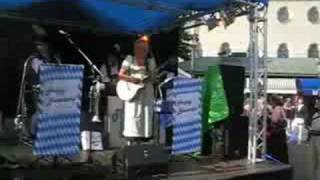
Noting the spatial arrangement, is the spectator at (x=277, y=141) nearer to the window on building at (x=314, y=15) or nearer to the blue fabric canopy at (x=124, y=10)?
the blue fabric canopy at (x=124, y=10)

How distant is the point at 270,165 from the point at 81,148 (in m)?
3.34

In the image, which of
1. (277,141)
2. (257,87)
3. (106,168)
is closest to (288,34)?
(277,141)

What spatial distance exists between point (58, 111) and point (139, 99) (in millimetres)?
1687

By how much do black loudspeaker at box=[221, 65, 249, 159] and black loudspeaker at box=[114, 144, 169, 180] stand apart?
3.07 m

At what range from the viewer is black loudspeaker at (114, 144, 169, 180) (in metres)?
10.4

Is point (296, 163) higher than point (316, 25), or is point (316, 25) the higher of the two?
point (316, 25)

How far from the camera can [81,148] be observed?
37.7ft

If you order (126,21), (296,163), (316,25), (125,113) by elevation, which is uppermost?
(316,25)

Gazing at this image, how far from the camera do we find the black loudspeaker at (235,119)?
45.1ft

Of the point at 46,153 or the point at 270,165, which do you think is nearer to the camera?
the point at 46,153

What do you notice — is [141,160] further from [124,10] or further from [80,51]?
[124,10]

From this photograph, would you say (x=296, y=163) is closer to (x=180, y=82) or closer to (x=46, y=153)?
(x=180, y=82)

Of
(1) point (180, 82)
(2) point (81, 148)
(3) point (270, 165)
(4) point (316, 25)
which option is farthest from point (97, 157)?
(4) point (316, 25)

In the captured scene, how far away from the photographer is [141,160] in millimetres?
10516
